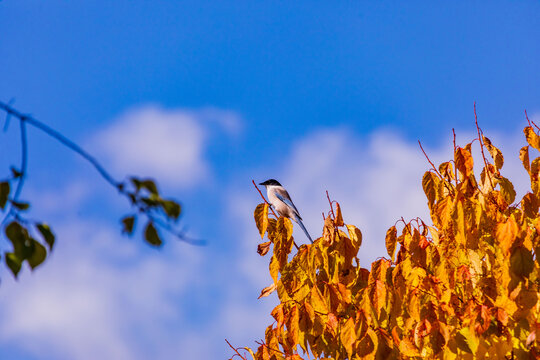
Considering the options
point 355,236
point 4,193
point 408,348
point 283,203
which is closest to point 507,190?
point 355,236

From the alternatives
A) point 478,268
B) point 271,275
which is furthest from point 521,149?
point 271,275

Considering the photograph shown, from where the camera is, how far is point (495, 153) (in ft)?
20.0

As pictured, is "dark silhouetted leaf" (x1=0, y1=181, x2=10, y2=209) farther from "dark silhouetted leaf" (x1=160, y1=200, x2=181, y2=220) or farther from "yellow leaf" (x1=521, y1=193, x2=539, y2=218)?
"yellow leaf" (x1=521, y1=193, x2=539, y2=218)

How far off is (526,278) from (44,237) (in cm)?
376

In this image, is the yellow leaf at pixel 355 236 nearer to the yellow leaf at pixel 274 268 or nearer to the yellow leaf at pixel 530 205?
the yellow leaf at pixel 274 268

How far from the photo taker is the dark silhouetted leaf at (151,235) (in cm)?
303

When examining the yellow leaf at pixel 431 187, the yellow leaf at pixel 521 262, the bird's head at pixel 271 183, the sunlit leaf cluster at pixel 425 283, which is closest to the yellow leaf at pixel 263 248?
the sunlit leaf cluster at pixel 425 283

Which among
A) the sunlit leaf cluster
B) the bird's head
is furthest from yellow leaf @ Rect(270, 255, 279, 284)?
the bird's head

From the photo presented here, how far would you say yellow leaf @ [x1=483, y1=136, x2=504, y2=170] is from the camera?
6.05m

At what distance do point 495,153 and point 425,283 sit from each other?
1.39 m

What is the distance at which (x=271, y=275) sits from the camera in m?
6.29

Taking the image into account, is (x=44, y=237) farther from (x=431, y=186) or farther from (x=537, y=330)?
(x=431, y=186)

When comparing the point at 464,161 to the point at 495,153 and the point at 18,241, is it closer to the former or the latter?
the point at 495,153

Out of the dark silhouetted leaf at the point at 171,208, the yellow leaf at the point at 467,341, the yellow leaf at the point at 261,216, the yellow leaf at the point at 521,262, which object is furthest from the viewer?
the yellow leaf at the point at 261,216
